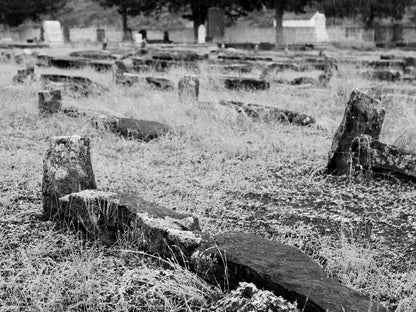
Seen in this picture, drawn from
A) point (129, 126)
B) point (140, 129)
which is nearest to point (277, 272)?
point (140, 129)

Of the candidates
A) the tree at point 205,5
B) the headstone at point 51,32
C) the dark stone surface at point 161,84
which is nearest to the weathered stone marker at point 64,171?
the dark stone surface at point 161,84

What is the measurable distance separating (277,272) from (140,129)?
12.3 ft

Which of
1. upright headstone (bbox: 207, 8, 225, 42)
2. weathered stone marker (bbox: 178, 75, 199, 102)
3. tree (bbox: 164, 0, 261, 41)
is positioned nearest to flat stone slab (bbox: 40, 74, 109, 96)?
weathered stone marker (bbox: 178, 75, 199, 102)

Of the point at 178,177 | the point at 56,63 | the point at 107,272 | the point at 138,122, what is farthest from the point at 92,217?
the point at 56,63

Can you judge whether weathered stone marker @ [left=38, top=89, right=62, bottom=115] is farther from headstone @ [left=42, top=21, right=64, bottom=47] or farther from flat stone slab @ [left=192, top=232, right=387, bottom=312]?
headstone @ [left=42, top=21, right=64, bottom=47]

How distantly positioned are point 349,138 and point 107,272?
2.83 m

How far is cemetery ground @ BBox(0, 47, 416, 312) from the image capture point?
105 inches

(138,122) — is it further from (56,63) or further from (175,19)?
(175,19)

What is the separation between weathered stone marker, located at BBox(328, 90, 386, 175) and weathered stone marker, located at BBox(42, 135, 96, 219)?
2199 mm

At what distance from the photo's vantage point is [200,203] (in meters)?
4.02

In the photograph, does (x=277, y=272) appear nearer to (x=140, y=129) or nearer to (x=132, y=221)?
(x=132, y=221)

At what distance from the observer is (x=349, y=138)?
193 inches

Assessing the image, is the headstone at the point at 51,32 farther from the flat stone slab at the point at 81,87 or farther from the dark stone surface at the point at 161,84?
the dark stone surface at the point at 161,84

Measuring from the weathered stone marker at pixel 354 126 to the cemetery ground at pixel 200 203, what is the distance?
164 millimetres
